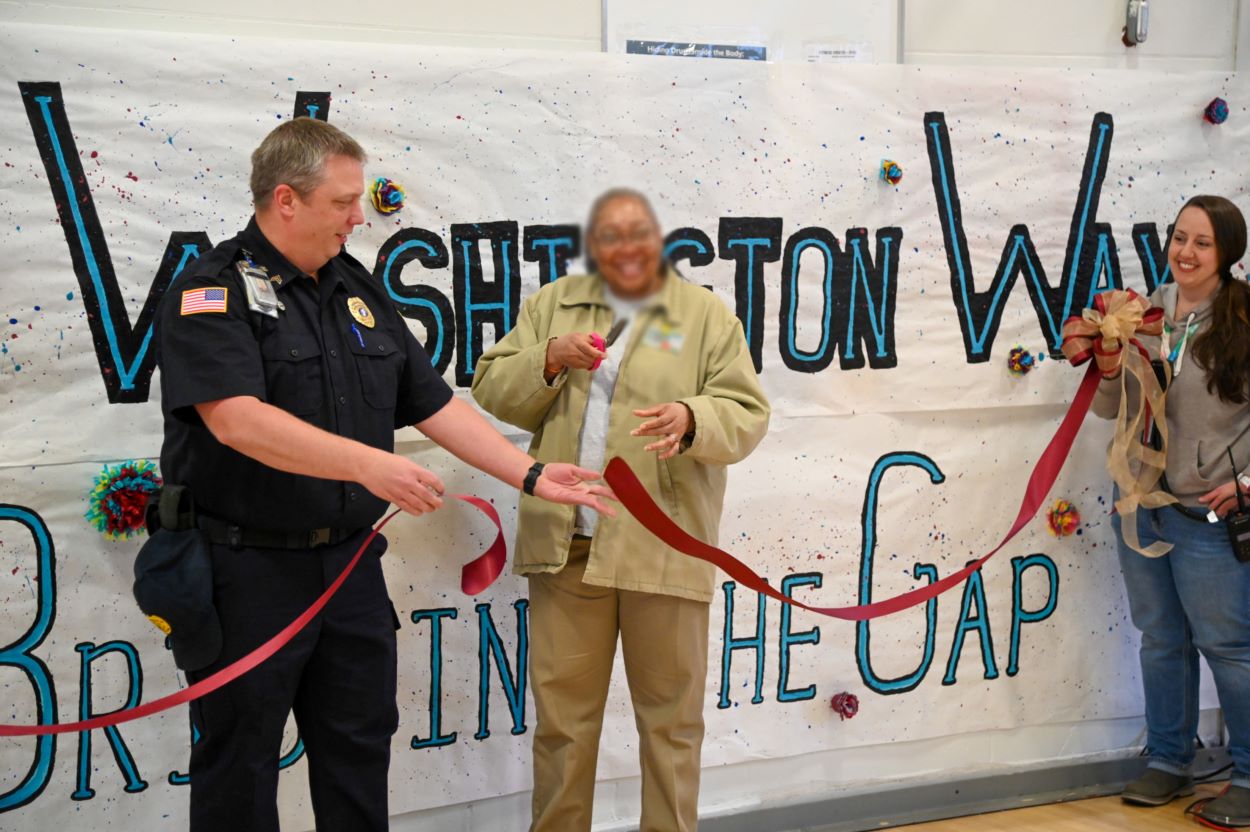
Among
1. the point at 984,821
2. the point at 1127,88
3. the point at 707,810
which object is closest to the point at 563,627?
the point at 707,810

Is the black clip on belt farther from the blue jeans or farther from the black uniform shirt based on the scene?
the blue jeans

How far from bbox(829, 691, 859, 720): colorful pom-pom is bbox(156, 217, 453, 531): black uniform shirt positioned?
1.38m

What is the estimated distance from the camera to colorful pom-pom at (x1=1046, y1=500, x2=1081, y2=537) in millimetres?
3039

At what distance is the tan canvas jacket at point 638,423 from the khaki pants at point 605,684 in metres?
0.07

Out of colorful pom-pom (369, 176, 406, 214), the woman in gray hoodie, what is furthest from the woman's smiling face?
colorful pom-pom (369, 176, 406, 214)

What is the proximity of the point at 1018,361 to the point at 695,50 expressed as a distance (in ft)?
3.66

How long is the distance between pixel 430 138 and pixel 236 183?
Answer: 0.40 metres

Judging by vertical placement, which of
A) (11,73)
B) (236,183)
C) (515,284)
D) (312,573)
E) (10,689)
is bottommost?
(10,689)

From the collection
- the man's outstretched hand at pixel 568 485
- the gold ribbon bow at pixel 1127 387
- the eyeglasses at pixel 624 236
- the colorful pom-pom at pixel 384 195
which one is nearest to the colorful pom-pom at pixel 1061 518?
the gold ribbon bow at pixel 1127 387

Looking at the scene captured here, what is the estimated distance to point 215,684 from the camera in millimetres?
1794

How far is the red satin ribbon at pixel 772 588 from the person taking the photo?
67.3 inches

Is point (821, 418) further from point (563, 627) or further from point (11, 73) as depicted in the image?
point (11, 73)

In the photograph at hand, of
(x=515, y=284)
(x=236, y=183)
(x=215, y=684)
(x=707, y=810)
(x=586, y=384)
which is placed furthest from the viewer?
(x=707, y=810)

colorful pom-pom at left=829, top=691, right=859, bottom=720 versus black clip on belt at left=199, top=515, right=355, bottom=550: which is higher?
black clip on belt at left=199, top=515, right=355, bottom=550
